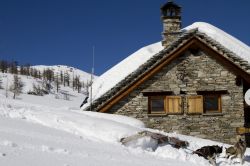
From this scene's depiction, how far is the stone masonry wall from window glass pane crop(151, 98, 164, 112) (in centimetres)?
37

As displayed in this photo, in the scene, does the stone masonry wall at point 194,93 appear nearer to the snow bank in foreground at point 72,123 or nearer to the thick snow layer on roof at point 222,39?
the thick snow layer on roof at point 222,39

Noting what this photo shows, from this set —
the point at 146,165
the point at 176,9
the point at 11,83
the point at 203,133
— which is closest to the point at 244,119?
the point at 203,133

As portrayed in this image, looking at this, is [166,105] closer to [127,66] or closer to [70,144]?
[127,66]

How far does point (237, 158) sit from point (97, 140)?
4.58 m

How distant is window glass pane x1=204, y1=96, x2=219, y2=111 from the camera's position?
17.9m

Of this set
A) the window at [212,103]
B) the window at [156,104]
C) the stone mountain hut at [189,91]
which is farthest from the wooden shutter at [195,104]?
the window at [156,104]

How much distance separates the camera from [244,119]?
57.2ft

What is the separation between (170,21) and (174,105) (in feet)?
16.1

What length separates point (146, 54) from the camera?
917 inches

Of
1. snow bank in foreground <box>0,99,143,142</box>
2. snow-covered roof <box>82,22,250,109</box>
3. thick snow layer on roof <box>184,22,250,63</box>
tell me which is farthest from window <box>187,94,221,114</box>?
snow bank in foreground <box>0,99,143,142</box>

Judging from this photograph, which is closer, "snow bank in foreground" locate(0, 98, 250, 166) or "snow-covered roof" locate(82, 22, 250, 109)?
"snow bank in foreground" locate(0, 98, 250, 166)

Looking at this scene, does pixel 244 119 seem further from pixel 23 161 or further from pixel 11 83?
pixel 11 83

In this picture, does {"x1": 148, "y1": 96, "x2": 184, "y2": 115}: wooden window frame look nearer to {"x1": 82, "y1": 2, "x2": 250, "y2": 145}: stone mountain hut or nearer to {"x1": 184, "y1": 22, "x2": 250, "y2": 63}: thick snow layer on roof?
{"x1": 82, "y1": 2, "x2": 250, "y2": 145}: stone mountain hut

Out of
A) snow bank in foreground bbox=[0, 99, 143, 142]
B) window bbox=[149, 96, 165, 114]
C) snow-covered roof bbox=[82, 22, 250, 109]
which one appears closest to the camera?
snow bank in foreground bbox=[0, 99, 143, 142]
